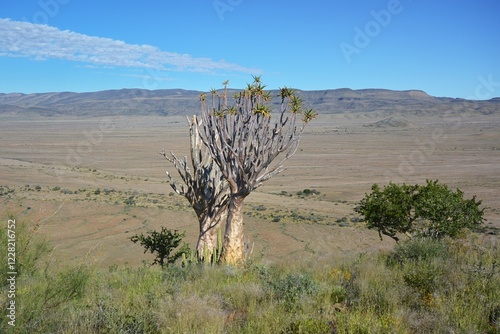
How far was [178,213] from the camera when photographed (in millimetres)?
26297

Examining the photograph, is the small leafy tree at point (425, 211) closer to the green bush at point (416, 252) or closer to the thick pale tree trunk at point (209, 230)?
the green bush at point (416, 252)

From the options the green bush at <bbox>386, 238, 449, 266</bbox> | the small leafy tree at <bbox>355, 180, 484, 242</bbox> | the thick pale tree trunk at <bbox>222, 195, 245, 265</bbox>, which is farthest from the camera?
the small leafy tree at <bbox>355, 180, 484, 242</bbox>

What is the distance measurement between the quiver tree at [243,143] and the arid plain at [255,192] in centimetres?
105

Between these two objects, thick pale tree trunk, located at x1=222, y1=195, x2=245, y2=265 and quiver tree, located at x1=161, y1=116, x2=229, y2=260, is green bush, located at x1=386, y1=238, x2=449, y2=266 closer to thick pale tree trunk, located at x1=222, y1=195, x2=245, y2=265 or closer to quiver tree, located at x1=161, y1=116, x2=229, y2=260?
thick pale tree trunk, located at x1=222, y1=195, x2=245, y2=265

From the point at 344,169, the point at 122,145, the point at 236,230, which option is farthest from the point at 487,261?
the point at 122,145

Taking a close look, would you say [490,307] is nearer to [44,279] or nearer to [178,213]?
[44,279]

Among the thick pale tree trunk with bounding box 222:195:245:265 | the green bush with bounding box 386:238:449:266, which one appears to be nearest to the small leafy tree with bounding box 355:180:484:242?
the green bush with bounding box 386:238:449:266

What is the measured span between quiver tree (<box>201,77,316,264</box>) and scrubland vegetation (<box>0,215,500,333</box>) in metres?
2.64

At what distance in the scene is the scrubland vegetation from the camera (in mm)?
5129

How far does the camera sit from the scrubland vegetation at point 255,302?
513cm

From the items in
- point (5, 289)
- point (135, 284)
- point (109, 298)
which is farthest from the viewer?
point (135, 284)

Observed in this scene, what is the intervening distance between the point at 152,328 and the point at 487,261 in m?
6.15

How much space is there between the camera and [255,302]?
607 cm

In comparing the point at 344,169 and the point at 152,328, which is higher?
the point at 152,328
